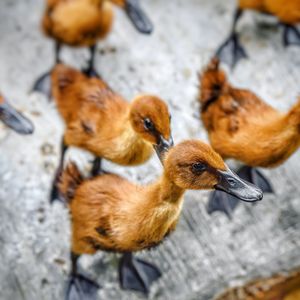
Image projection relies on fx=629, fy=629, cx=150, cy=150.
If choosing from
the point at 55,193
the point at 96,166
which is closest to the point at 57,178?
the point at 55,193

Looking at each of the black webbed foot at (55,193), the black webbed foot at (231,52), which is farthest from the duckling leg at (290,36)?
the black webbed foot at (55,193)

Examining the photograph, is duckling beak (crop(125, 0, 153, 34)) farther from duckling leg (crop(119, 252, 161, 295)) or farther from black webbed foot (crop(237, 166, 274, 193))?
duckling leg (crop(119, 252, 161, 295))

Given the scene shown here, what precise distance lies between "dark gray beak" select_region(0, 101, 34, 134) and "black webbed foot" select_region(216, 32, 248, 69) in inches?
62.3

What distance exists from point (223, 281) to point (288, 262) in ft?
1.35

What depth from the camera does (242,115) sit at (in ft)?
11.3

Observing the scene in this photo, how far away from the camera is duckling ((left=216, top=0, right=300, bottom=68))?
413 centimetres

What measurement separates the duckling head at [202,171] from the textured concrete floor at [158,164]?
1.03m

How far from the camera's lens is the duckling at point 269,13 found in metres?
4.13

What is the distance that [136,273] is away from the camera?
11.1 feet

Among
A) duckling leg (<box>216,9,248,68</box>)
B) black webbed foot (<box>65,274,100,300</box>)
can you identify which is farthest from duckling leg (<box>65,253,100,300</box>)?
duckling leg (<box>216,9,248,68</box>)

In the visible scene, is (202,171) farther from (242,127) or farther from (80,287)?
(80,287)

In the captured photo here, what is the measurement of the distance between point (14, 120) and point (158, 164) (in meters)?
0.92

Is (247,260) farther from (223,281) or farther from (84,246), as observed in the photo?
(84,246)

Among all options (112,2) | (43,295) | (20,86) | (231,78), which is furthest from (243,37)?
(43,295)
